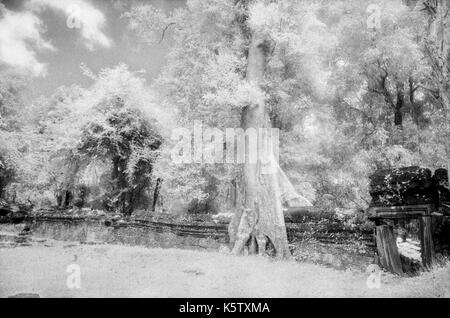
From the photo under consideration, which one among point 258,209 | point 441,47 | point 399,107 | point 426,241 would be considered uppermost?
point 399,107

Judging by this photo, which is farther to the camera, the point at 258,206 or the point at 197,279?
the point at 258,206

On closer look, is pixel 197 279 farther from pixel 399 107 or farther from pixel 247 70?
pixel 399 107

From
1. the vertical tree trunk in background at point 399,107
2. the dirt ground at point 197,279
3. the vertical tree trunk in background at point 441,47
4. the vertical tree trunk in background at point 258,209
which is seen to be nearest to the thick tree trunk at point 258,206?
the vertical tree trunk in background at point 258,209

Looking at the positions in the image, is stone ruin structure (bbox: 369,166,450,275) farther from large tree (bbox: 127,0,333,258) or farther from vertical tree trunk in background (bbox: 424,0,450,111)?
large tree (bbox: 127,0,333,258)

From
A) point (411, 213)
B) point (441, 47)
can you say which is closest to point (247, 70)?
point (441, 47)

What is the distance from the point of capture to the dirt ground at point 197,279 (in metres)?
5.27

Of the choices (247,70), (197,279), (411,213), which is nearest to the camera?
(197,279)

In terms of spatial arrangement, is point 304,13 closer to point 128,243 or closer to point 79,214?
point 128,243

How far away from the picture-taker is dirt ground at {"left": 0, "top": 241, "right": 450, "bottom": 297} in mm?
5266

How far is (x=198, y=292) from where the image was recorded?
17.8ft

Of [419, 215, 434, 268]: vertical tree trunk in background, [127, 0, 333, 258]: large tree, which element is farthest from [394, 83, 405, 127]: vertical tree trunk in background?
[419, 215, 434, 268]: vertical tree trunk in background

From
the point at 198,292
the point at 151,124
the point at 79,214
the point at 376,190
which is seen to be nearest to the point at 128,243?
the point at 79,214

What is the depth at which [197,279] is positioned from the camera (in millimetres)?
6191

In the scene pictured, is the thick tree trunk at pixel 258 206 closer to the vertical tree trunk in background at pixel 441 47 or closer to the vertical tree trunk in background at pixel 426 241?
the vertical tree trunk in background at pixel 426 241
